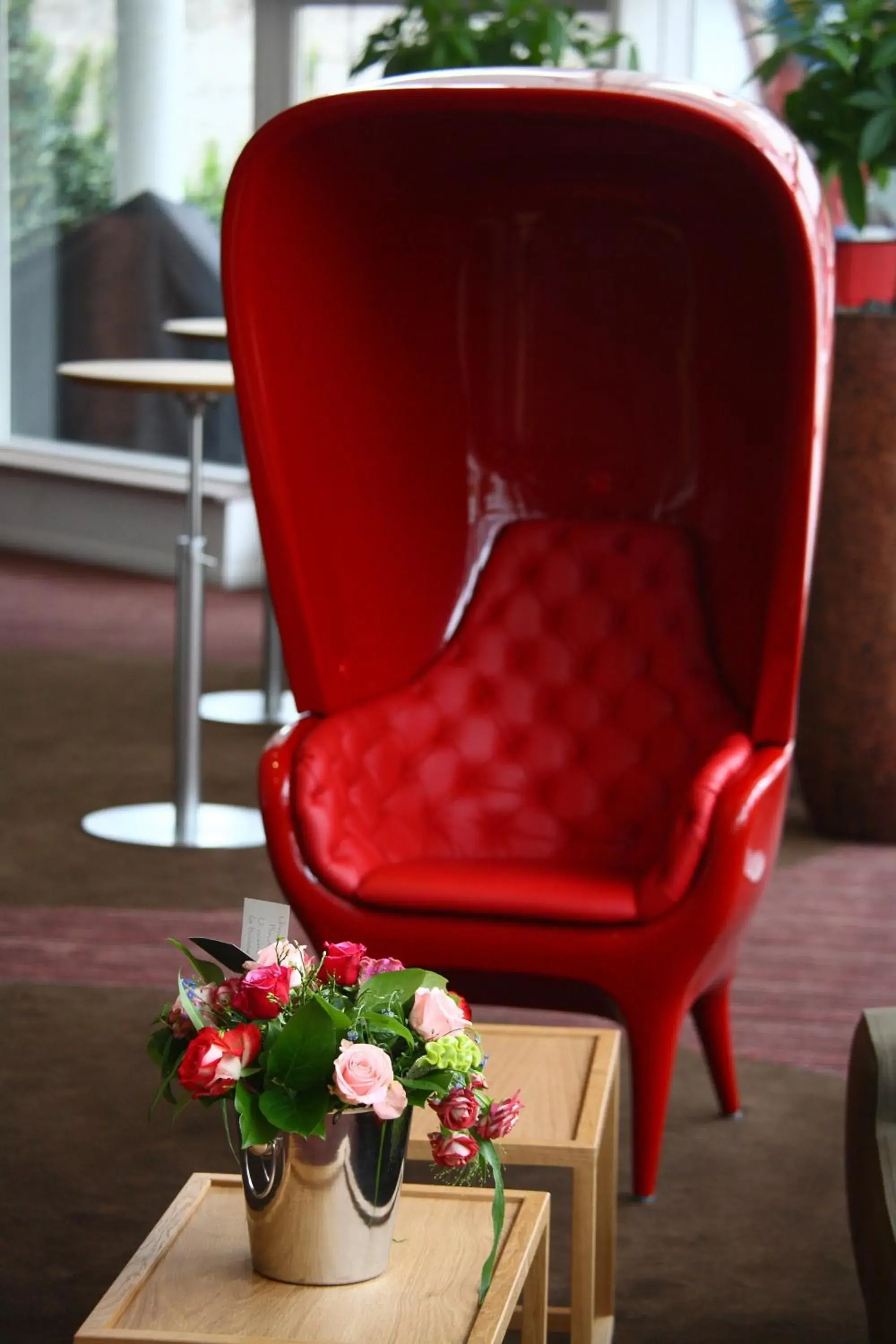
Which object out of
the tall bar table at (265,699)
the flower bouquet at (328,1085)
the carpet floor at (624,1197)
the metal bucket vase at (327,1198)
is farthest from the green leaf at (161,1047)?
the tall bar table at (265,699)

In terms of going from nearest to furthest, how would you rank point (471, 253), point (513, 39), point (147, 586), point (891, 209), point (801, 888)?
point (471, 253) < point (801, 888) < point (513, 39) < point (891, 209) < point (147, 586)

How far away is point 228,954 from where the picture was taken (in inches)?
68.7

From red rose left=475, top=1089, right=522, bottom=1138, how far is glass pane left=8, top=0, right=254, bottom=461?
6.95 meters

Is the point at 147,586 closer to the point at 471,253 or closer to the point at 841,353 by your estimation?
the point at 841,353

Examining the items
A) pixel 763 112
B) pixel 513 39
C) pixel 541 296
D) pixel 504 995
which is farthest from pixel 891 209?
pixel 504 995

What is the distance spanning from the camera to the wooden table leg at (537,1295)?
6.12 feet

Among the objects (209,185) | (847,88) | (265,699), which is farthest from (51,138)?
(847,88)

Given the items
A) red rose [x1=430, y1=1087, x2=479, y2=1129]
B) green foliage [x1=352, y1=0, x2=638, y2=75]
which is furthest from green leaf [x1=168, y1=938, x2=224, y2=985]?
green foliage [x1=352, y1=0, x2=638, y2=75]

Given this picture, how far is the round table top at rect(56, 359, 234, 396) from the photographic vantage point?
4.21 m

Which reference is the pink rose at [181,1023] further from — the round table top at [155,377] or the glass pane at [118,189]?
the glass pane at [118,189]

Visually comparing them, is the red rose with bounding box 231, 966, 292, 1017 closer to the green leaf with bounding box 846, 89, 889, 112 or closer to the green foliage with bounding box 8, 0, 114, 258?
the green leaf with bounding box 846, 89, 889, 112

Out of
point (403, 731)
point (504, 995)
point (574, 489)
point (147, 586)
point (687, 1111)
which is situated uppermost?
point (574, 489)

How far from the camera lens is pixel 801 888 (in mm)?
4336

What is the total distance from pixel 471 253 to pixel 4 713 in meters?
2.90
